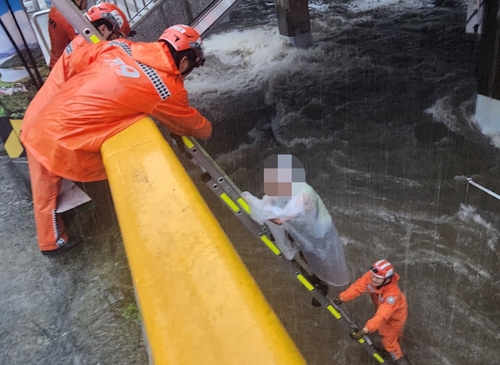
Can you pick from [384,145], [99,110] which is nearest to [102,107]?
[99,110]

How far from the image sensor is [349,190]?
7.35m

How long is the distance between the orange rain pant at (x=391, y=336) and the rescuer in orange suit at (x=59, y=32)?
4.50 meters

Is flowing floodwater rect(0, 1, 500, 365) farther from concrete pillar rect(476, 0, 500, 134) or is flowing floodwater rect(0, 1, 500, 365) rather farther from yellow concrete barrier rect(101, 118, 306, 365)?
yellow concrete barrier rect(101, 118, 306, 365)

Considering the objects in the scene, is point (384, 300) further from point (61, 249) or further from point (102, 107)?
point (102, 107)

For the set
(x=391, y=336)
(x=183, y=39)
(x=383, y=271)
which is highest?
(x=183, y=39)

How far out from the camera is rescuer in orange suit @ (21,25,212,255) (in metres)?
2.96

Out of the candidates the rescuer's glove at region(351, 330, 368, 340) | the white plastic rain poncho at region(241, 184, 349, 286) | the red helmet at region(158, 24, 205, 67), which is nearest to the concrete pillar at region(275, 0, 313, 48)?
the red helmet at region(158, 24, 205, 67)

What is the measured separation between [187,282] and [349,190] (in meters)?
6.12

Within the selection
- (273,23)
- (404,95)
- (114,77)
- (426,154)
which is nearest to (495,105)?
(426,154)

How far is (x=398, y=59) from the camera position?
1177 cm

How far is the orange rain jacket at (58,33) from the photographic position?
197 inches

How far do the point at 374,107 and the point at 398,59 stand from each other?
2.84 metres

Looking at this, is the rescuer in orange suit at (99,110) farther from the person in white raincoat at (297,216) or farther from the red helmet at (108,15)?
the red helmet at (108,15)

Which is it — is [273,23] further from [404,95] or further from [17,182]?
[17,182]
